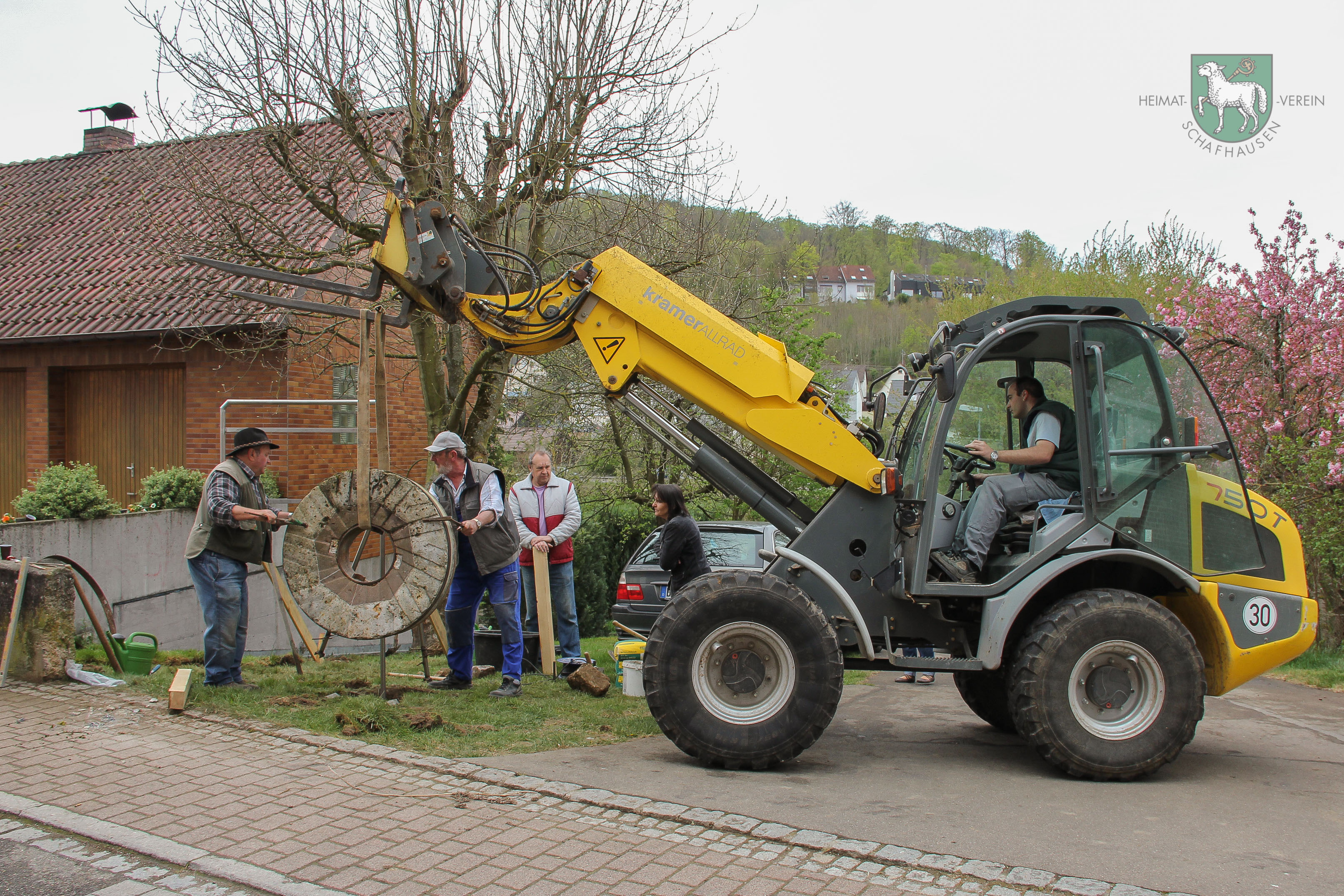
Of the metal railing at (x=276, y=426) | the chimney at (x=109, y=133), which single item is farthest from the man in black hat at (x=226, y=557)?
the chimney at (x=109, y=133)

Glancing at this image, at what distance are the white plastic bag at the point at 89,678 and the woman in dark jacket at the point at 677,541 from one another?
4026mm

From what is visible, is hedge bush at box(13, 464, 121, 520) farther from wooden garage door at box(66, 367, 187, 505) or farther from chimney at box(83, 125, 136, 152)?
chimney at box(83, 125, 136, 152)

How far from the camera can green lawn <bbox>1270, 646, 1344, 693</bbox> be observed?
8672mm

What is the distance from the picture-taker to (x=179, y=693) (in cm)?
618

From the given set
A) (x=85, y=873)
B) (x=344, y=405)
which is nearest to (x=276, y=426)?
(x=344, y=405)

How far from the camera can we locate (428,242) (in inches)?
235

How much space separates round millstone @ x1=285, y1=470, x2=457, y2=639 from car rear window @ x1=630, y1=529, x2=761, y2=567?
395 cm

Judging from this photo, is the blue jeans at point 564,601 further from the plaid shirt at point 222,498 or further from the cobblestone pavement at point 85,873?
the cobblestone pavement at point 85,873

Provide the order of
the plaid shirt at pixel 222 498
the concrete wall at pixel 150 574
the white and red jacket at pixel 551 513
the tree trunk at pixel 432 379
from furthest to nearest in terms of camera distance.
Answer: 1. the tree trunk at pixel 432 379
2. the concrete wall at pixel 150 574
3. the white and red jacket at pixel 551 513
4. the plaid shirt at pixel 222 498

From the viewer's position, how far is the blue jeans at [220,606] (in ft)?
22.3

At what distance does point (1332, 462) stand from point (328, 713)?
888 cm

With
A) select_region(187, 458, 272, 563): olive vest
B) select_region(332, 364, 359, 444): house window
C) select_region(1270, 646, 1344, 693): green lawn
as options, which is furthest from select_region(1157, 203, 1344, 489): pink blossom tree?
select_region(332, 364, 359, 444): house window

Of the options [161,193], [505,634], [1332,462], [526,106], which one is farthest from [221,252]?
[1332,462]

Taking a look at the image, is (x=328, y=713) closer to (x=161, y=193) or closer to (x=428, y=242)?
(x=428, y=242)
